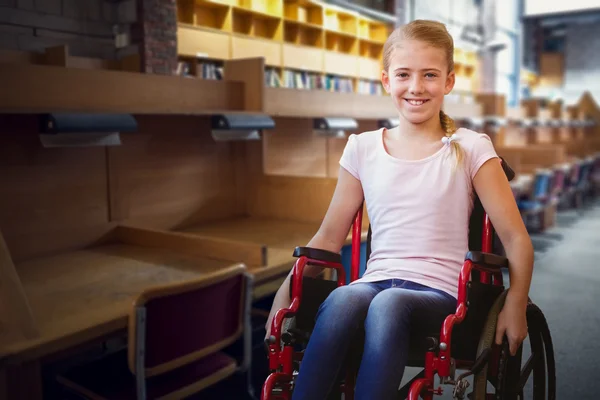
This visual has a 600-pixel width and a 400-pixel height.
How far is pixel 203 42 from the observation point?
6.70 m

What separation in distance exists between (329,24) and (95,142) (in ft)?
22.9

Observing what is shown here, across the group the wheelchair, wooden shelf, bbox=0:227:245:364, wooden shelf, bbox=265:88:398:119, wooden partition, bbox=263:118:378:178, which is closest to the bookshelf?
wooden shelf, bbox=265:88:398:119

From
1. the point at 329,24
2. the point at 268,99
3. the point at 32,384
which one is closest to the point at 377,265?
the point at 32,384

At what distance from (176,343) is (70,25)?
411cm

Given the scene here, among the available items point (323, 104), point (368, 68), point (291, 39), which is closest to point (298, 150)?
point (323, 104)

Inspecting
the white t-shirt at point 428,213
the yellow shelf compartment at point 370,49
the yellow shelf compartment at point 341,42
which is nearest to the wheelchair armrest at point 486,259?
the white t-shirt at point 428,213

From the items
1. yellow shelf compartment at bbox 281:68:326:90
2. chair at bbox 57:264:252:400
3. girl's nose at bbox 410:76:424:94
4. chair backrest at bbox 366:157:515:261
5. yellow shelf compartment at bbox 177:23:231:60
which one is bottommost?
chair at bbox 57:264:252:400

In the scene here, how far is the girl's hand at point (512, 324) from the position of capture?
1.33m

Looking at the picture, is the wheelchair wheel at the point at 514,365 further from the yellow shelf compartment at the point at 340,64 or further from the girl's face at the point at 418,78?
the yellow shelf compartment at the point at 340,64

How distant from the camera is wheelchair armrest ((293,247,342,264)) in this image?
4.79 feet

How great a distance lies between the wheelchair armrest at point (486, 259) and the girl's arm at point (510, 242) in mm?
22

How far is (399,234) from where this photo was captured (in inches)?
57.4

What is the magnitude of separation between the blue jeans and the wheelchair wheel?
4.2 inches

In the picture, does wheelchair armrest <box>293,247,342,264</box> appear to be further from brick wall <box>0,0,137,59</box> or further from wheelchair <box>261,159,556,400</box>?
brick wall <box>0,0,137,59</box>
